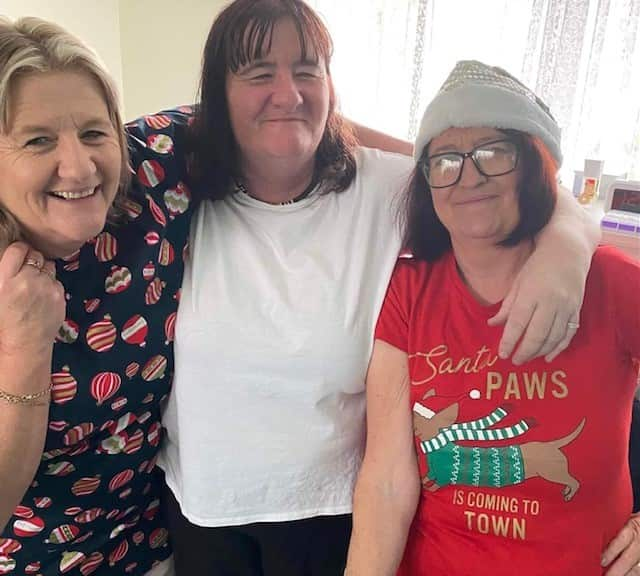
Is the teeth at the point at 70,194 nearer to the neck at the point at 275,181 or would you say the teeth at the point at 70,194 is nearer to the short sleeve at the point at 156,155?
the short sleeve at the point at 156,155

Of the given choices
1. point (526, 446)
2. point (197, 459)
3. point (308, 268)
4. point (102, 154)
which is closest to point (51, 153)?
point (102, 154)

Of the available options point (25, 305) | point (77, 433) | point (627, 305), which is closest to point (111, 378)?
point (77, 433)

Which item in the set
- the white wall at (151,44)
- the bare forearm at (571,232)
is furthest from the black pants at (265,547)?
the white wall at (151,44)

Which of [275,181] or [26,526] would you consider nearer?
[26,526]

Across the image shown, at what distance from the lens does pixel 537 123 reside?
1.01m

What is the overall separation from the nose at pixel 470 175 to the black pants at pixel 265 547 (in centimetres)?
73

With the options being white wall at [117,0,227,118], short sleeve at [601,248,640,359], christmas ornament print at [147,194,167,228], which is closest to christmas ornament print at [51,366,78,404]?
christmas ornament print at [147,194,167,228]

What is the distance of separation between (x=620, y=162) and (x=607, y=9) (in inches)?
23.4

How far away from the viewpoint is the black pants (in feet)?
4.12

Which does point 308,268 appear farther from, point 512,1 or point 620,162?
point 512,1

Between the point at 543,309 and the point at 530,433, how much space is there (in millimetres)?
223

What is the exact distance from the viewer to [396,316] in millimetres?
1147

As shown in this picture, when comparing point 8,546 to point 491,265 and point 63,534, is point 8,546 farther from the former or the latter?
point 491,265

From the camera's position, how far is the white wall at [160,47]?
3.26 meters
